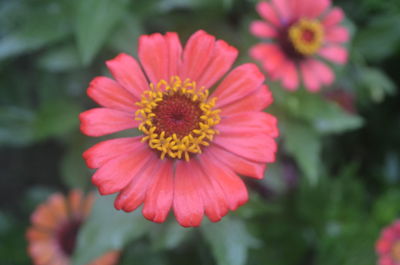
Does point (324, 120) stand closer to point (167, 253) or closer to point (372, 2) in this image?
point (372, 2)

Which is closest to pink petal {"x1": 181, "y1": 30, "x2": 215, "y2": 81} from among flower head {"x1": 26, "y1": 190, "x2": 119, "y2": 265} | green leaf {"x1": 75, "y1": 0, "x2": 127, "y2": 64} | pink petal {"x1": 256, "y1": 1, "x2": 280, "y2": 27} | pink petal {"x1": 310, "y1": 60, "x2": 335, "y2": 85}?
green leaf {"x1": 75, "y1": 0, "x2": 127, "y2": 64}

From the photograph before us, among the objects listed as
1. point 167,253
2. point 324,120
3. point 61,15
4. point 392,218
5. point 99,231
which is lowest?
point 392,218

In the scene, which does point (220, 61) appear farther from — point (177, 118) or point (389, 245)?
point (389, 245)

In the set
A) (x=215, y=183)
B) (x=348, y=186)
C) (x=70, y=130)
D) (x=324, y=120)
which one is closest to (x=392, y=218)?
(x=348, y=186)

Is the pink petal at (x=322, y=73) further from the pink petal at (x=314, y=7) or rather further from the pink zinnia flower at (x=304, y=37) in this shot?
the pink petal at (x=314, y=7)

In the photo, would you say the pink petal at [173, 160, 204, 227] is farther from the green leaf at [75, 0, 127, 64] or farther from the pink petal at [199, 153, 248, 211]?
the green leaf at [75, 0, 127, 64]

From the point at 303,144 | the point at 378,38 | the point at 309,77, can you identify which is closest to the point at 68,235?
the point at 303,144
